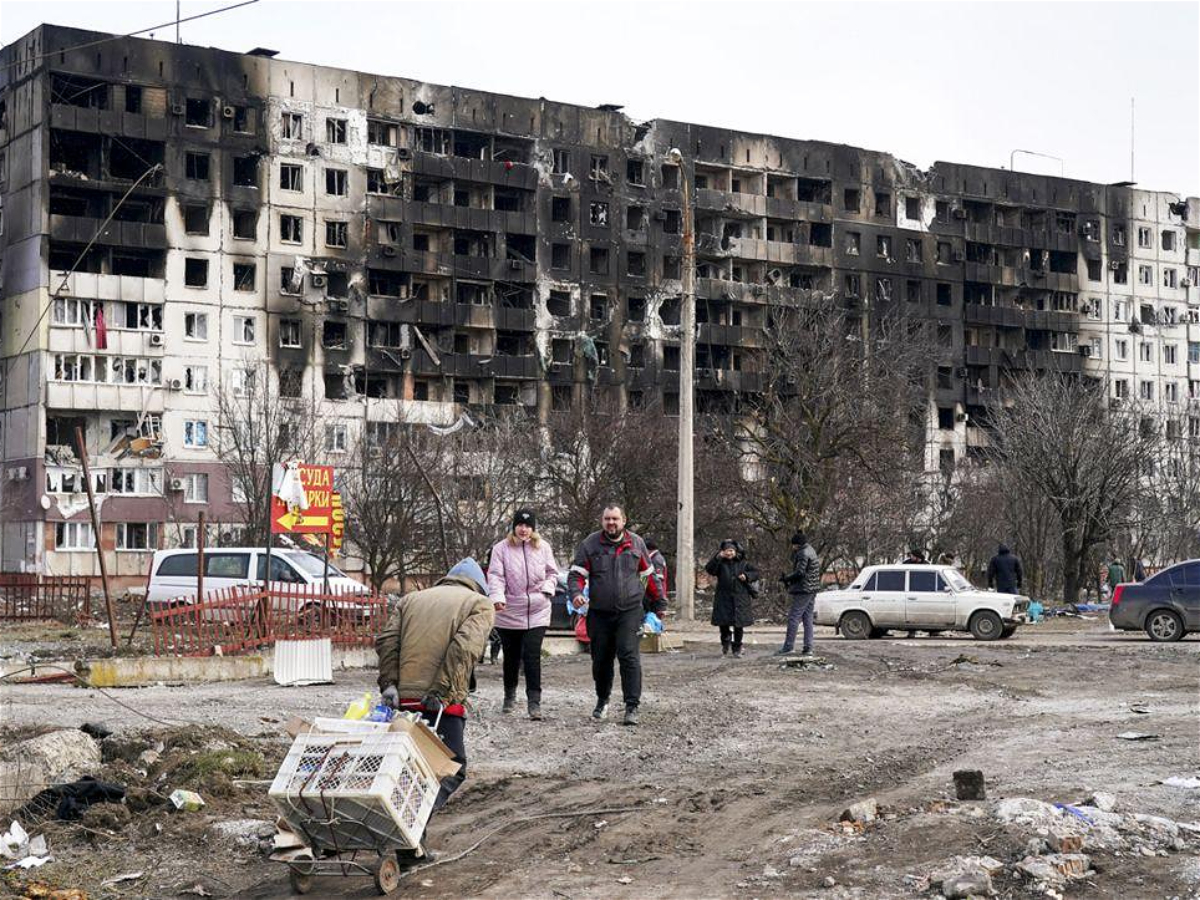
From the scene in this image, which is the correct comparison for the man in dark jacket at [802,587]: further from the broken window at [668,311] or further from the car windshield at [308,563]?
the broken window at [668,311]

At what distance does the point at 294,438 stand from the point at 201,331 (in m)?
8.60

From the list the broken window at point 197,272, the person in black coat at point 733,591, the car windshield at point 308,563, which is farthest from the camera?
the broken window at point 197,272

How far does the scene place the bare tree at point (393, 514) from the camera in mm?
62875

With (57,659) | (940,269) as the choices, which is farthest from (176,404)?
(57,659)

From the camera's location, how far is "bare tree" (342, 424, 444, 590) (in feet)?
206

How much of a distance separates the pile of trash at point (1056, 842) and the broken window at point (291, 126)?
257ft

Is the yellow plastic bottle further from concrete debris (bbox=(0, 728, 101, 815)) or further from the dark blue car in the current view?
the dark blue car

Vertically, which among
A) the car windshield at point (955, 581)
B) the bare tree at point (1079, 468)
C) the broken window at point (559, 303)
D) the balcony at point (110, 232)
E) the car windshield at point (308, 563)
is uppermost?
the balcony at point (110, 232)

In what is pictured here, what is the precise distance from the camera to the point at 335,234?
87250 millimetres

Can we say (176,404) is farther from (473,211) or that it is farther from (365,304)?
(473,211)

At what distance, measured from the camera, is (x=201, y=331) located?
8288cm

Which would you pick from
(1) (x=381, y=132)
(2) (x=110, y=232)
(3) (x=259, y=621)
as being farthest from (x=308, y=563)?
(1) (x=381, y=132)

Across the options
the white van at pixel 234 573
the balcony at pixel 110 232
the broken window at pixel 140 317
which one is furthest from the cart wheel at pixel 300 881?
the broken window at pixel 140 317

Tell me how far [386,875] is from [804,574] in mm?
14624
